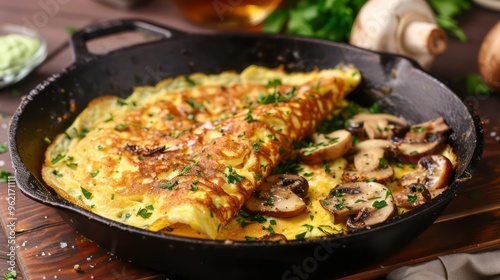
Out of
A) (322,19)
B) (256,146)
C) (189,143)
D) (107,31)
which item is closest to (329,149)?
(256,146)

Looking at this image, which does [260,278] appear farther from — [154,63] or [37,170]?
[154,63]

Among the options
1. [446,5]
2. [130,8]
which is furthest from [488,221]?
[130,8]

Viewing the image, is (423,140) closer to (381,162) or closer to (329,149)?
(381,162)

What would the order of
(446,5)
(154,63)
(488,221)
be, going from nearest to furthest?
1. (488,221)
2. (154,63)
3. (446,5)

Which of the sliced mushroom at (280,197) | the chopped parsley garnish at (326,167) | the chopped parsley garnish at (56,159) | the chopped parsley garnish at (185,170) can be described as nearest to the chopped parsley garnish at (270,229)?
the sliced mushroom at (280,197)

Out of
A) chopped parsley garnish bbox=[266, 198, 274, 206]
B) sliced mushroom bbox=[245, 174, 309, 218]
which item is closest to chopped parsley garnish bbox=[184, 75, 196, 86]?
sliced mushroom bbox=[245, 174, 309, 218]
